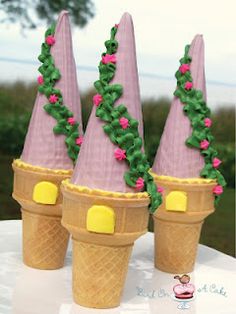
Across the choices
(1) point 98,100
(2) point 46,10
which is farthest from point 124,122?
(2) point 46,10

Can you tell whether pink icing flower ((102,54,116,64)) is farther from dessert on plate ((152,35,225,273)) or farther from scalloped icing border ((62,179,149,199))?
dessert on plate ((152,35,225,273))

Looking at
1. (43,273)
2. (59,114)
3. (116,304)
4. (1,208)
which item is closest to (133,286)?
(116,304)

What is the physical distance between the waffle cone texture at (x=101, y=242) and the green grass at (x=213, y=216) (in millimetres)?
3257

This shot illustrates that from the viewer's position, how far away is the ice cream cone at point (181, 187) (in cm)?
262

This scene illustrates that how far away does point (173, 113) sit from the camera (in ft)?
8.93

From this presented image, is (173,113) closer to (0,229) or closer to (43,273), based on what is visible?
(43,273)

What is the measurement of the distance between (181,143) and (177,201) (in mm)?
261

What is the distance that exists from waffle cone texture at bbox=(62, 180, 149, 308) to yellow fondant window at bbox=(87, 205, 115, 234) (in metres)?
0.02

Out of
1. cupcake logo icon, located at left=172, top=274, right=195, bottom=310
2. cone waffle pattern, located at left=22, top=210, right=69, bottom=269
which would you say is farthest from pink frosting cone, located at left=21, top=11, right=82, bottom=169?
cupcake logo icon, located at left=172, top=274, right=195, bottom=310

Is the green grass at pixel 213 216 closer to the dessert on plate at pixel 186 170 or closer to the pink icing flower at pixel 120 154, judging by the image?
the dessert on plate at pixel 186 170

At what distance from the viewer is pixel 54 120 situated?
2.51 metres

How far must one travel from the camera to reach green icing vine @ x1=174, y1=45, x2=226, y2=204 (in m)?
2.62

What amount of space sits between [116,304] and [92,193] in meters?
0.45

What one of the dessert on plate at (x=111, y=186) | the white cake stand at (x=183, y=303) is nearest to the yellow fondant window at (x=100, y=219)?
the dessert on plate at (x=111, y=186)
